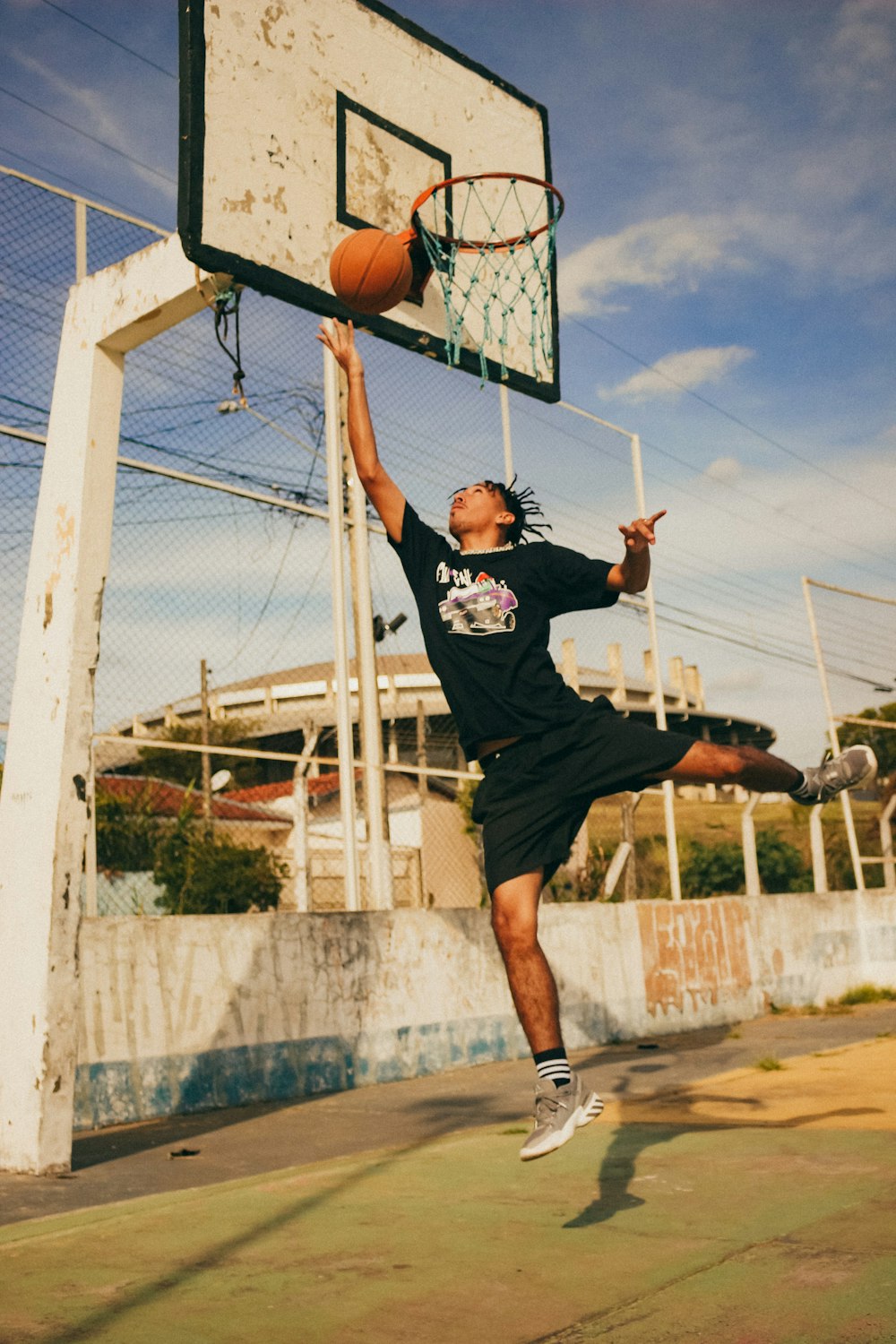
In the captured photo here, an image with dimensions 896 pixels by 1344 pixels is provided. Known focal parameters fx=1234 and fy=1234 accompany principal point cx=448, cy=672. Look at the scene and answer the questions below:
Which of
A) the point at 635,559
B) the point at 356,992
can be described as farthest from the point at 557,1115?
the point at 356,992

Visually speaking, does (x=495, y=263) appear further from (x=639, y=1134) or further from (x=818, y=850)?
(x=818, y=850)

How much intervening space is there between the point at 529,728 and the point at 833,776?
4.27 ft

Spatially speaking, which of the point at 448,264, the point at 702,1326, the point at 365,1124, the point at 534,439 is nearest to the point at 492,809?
the point at 702,1326

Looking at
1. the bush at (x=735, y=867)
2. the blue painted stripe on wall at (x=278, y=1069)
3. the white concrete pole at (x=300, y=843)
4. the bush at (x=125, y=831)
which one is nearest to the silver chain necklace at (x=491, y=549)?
the blue painted stripe on wall at (x=278, y=1069)

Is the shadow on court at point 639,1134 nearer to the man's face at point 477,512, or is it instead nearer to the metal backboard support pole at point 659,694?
the man's face at point 477,512

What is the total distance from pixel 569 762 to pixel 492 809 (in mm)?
324

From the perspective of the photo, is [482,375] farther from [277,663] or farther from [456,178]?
[277,663]

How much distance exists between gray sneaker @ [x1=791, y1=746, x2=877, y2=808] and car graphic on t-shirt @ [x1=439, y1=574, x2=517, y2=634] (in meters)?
1.32

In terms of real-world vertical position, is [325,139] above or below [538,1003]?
above

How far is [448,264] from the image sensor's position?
7051 millimetres

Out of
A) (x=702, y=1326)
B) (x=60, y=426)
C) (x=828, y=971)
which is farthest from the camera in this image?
(x=828, y=971)

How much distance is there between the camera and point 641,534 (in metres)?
4.45

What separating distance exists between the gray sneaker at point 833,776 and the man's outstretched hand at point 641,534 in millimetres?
1143

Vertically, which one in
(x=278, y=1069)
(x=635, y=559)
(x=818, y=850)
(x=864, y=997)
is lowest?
(x=278, y=1069)
